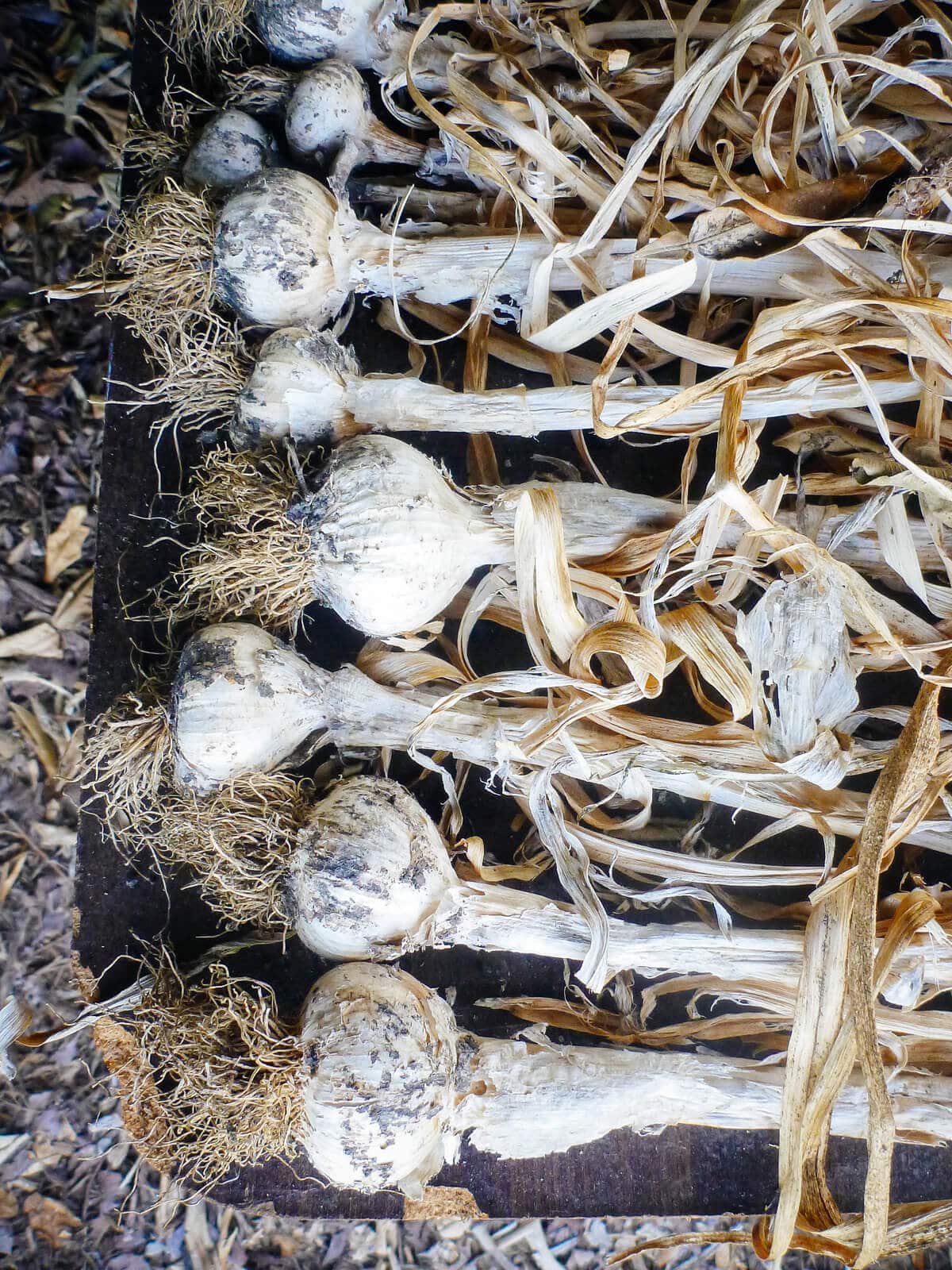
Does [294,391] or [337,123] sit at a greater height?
[337,123]

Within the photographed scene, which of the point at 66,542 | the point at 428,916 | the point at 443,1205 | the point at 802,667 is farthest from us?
the point at 66,542

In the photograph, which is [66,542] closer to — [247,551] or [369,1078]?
[247,551]

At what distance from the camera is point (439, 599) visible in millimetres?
907

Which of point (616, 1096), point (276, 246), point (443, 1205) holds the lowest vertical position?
point (443, 1205)

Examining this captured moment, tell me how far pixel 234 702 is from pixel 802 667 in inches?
20.4

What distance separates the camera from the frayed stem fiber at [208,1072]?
885mm

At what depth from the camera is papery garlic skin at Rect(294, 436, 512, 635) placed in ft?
2.79

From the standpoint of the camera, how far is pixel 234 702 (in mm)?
873

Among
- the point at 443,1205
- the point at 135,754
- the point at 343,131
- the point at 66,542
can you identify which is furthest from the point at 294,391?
the point at 443,1205

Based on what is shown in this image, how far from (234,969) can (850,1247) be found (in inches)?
26.6

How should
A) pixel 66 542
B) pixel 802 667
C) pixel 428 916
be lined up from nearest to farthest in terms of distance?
pixel 802 667 → pixel 428 916 → pixel 66 542

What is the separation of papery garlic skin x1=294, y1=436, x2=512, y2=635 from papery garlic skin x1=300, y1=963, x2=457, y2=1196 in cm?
36

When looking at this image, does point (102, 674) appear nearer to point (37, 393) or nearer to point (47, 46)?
point (37, 393)

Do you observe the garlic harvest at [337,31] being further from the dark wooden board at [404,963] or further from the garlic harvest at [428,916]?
the garlic harvest at [428,916]
